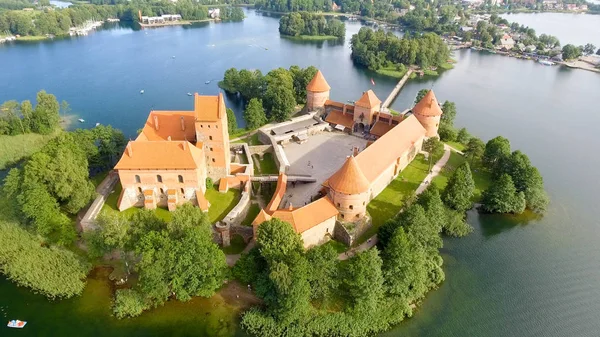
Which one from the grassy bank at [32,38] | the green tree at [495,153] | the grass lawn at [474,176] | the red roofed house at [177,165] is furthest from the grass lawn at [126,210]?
the grassy bank at [32,38]

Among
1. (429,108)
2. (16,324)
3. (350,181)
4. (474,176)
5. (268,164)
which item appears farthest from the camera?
(429,108)

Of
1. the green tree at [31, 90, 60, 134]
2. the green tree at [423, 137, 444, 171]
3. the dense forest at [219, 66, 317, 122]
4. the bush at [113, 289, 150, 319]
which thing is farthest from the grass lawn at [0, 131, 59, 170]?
the green tree at [423, 137, 444, 171]

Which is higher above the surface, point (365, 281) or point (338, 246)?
point (365, 281)

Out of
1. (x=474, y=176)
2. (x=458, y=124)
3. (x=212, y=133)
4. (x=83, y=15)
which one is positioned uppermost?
(x=83, y=15)

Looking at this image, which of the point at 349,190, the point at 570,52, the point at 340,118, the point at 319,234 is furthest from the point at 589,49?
the point at 319,234

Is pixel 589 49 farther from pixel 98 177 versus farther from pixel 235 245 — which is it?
pixel 98 177

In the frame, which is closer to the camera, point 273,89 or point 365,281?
point 365,281

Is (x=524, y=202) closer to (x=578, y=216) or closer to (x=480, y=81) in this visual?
(x=578, y=216)

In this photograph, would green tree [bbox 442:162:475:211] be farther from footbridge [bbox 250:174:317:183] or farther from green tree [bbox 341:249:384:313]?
green tree [bbox 341:249:384:313]
